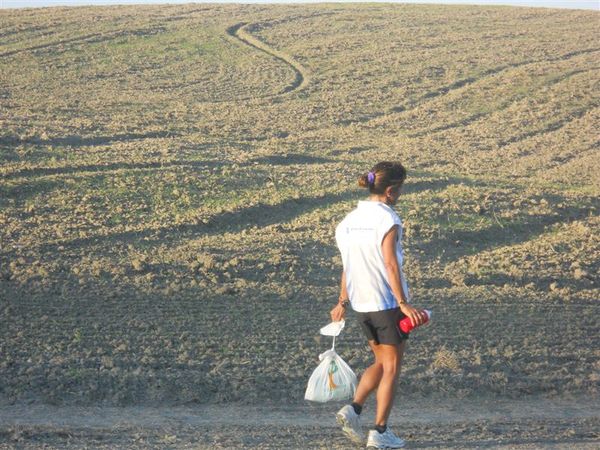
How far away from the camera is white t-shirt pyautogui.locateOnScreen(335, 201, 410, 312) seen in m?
5.95

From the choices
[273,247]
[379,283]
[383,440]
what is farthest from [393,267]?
[273,247]

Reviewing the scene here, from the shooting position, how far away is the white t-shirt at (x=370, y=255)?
234 inches

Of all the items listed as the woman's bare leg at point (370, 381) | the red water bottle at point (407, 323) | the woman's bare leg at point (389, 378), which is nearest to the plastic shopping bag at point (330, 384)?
the woman's bare leg at point (370, 381)

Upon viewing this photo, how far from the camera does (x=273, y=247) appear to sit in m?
11.4

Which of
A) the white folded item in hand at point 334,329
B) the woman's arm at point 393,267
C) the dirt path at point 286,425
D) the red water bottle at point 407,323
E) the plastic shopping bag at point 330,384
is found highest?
the woman's arm at point 393,267

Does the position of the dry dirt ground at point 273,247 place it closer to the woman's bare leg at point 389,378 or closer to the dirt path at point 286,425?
the dirt path at point 286,425

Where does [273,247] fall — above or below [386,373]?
below

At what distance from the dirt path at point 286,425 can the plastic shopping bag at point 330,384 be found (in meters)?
0.28

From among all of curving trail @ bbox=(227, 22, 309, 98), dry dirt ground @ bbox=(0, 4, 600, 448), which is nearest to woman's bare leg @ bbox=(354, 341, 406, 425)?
dry dirt ground @ bbox=(0, 4, 600, 448)

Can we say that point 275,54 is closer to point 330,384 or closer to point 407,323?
point 330,384

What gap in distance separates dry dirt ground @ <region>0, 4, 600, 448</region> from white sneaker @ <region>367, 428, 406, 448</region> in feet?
0.78

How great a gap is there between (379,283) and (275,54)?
94.9ft

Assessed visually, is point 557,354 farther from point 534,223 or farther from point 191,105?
point 191,105

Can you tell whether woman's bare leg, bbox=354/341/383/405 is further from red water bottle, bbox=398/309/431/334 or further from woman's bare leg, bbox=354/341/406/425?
red water bottle, bbox=398/309/431/334
